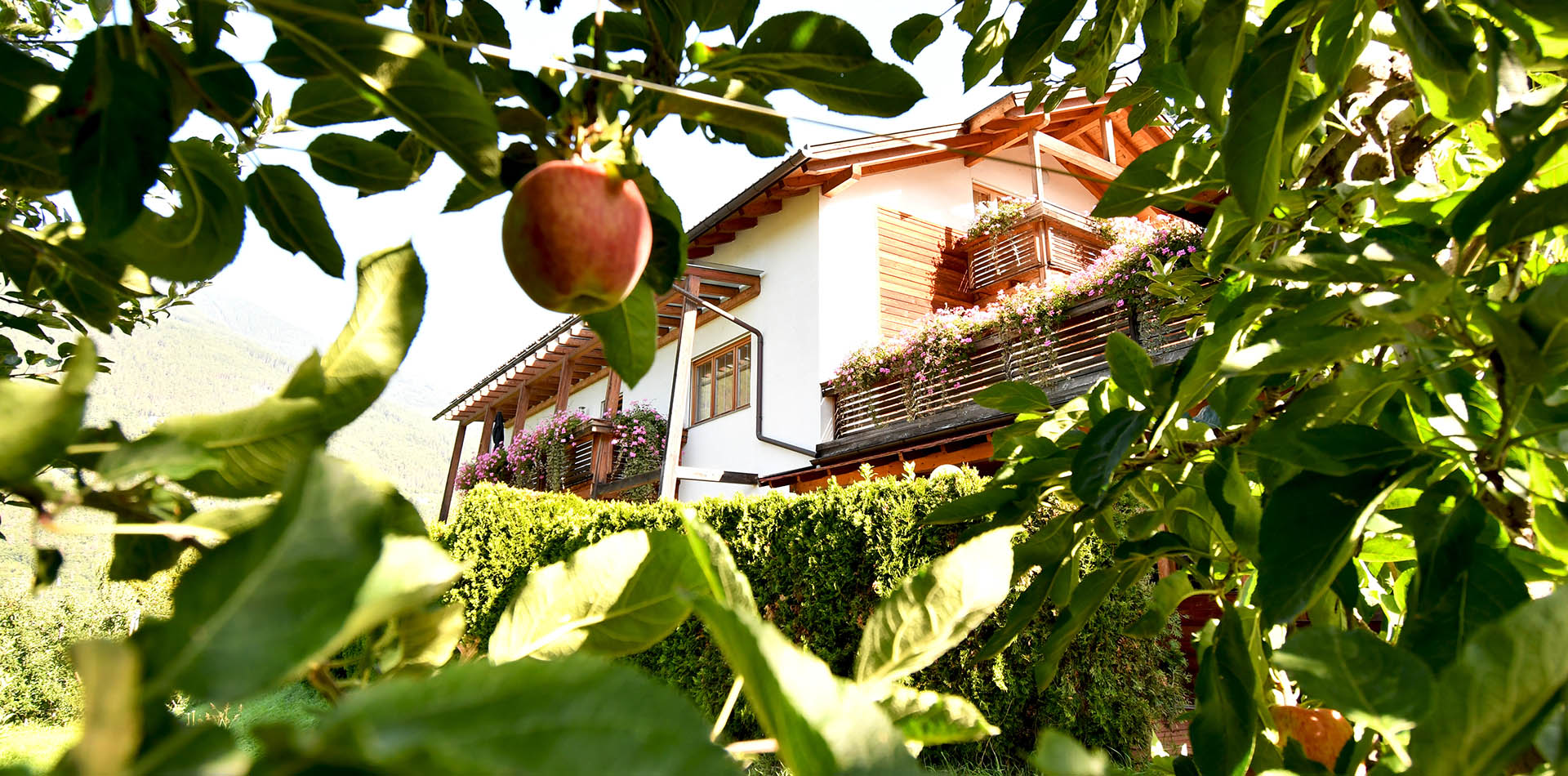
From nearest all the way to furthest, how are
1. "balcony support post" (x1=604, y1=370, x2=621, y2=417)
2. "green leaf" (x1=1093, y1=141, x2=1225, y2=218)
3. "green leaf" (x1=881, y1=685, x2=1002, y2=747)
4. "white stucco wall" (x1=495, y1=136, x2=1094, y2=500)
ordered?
1. "green leaf" (x1=881, y1=685, x2=1002, y2=747)
2. "green leaf" (x1=1093, y1=141, x2=1225, y2=218)
3. "white stucco wall" (x1=495, y1=136, x2=1094, y2=500)
4. "balcony support post" (x1=604, y1=370, x2=621, y2=417)

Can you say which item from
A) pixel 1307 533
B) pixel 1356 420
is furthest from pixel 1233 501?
pixel 1307 533

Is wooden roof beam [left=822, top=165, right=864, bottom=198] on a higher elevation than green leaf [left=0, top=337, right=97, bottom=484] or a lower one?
higher

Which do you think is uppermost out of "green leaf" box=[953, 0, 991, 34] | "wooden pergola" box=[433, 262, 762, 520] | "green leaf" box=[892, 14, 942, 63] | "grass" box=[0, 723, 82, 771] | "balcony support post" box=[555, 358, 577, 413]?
"wooden pergola" box=[433, 262, 762, 520]

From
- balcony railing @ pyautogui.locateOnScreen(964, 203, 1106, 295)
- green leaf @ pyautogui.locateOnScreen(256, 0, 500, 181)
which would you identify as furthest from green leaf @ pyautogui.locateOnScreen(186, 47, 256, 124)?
balcony railing @ pyautogui.locateOnScreen(964, 203, 1106, 295)

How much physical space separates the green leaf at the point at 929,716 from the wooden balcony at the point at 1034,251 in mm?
10859

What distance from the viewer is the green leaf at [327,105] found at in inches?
27.0

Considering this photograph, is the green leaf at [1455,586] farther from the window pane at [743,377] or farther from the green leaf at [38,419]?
the window pane at [743,377]

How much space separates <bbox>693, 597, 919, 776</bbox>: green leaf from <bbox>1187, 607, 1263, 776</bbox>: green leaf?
76cm

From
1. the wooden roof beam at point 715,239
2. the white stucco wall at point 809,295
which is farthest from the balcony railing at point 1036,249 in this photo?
the wooden roof beam at point 715,239

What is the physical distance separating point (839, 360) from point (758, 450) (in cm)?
159

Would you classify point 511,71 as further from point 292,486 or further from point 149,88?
point 292,486

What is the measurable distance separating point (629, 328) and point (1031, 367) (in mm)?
8594

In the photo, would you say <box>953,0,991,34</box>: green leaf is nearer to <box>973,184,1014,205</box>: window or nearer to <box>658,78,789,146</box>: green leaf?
<box>658,78,789,146</box>: green leaf

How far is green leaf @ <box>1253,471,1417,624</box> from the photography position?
0.72 metres
